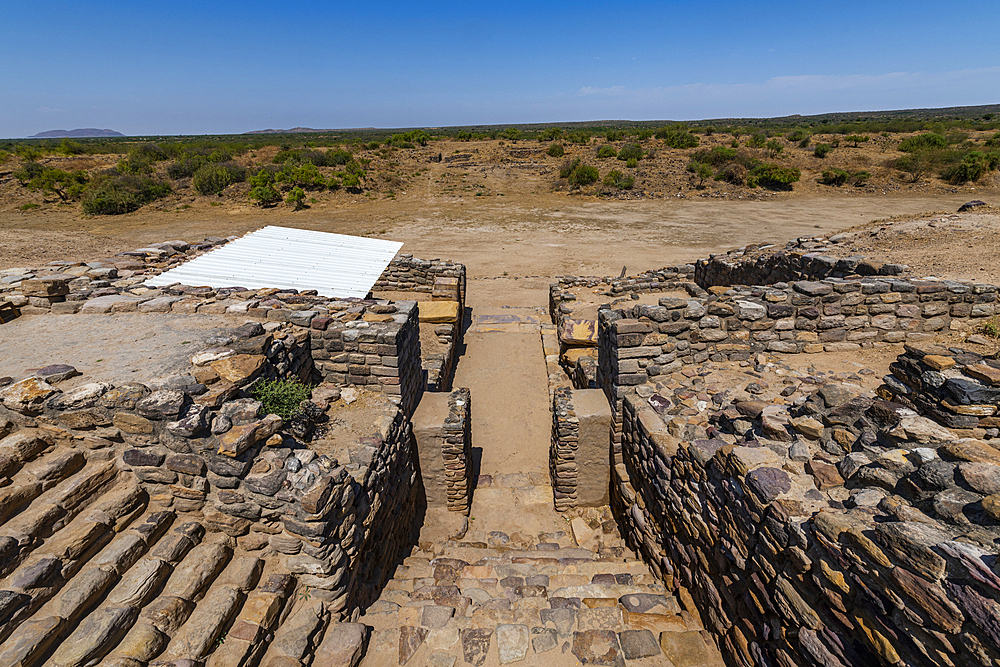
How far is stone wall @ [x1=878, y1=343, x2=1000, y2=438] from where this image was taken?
3.66 m

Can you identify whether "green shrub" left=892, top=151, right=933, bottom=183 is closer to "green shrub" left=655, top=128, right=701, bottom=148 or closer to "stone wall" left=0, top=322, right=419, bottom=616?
"green shrub" left=655, top=128, right=701, bottom=148

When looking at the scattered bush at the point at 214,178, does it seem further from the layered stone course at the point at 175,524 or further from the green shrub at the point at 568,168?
the layered stone course at the point at 175,524

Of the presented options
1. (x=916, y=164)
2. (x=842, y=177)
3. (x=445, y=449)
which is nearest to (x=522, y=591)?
(x=445, y=449)

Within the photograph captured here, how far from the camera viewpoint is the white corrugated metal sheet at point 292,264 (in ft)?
27.3

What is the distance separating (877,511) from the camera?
2.99 metres

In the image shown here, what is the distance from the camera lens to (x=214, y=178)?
106 ft

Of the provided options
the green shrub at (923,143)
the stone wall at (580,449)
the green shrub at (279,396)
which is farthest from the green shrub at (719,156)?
the green shrub at (279,396)

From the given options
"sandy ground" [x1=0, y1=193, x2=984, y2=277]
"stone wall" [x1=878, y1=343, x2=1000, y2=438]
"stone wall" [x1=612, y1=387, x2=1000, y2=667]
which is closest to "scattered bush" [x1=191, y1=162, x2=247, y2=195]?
"sandy ground" [x1=0, y1=193, x2=984, y2=277]

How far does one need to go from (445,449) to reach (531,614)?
8.14ft

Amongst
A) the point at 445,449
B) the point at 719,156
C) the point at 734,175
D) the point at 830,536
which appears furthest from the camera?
the point at 719,156

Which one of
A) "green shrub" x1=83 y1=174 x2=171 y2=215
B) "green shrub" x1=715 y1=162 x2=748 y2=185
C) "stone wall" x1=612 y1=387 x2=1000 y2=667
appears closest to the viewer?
"stone wall" x1=612 y1=387 x2=1000 y2=667

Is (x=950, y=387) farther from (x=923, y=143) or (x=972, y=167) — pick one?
(x=923, y=143)

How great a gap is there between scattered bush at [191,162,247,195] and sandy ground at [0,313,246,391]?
3073 centimetres

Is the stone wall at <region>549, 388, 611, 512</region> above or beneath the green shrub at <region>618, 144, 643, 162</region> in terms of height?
beneath
